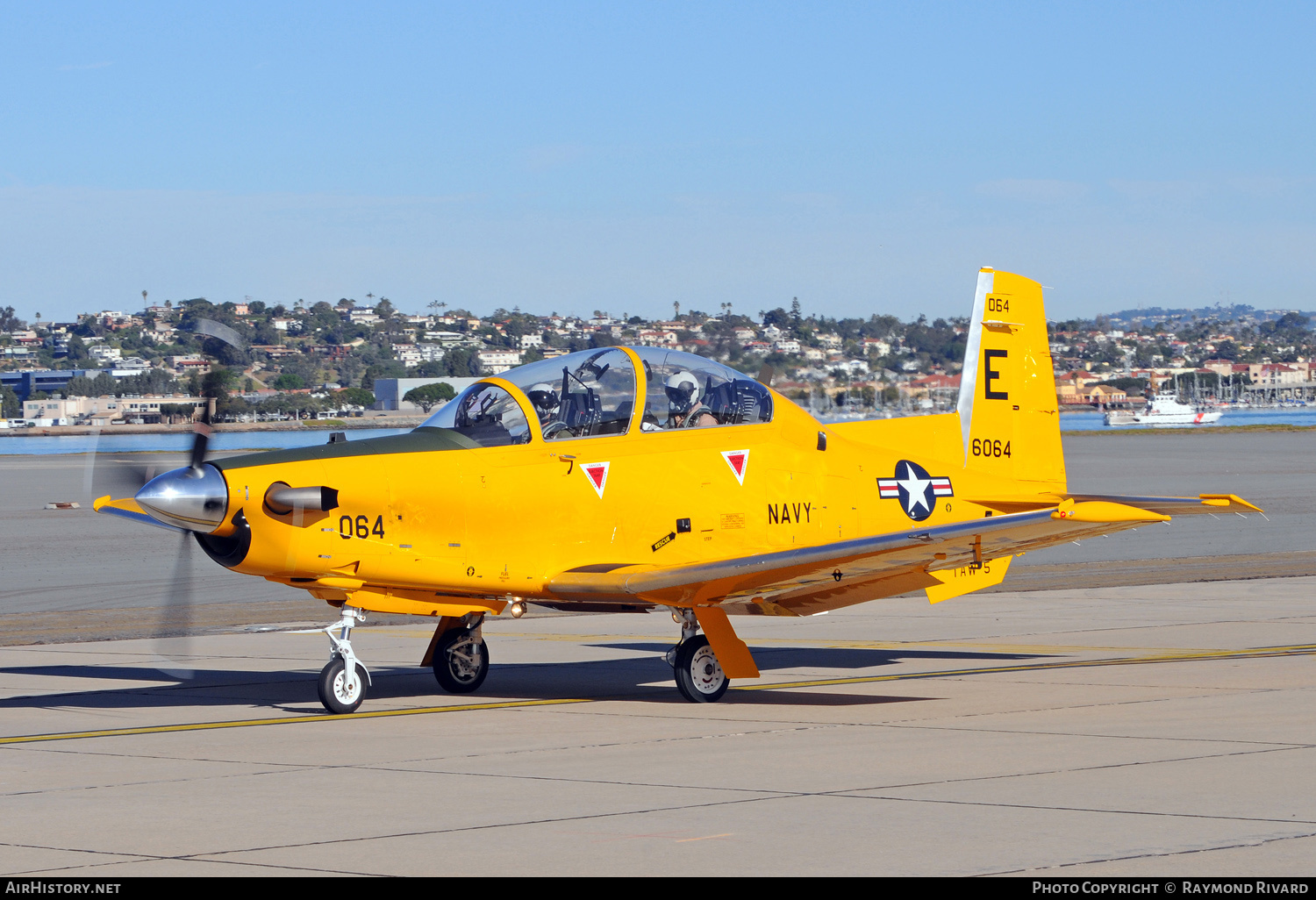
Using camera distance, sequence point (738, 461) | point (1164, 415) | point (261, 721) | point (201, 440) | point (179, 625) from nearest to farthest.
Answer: point (261, 721) → point (201, 440) → point (738, 461) → point (179, 625) → point (1164, 415)

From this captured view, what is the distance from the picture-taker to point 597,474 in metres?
11.7

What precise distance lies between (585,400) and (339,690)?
2.85 metres

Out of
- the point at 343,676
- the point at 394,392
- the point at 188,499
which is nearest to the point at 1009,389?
the point at 343,676

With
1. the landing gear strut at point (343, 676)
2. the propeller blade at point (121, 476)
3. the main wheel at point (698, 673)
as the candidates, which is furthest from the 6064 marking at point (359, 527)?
the main wheel at point (698, 673)

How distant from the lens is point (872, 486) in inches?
521

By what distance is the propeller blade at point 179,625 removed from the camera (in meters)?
12.1

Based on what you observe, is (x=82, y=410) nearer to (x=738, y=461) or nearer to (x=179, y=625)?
(x=179, y=625)

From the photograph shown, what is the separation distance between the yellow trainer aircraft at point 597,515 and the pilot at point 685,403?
2 centimetres

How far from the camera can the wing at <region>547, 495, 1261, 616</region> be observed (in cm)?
1083

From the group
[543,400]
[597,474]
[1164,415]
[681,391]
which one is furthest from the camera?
[1164,415]

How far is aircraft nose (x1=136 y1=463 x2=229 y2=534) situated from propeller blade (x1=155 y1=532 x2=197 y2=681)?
805mm

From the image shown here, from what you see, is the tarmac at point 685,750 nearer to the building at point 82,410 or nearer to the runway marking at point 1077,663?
the runway marking at point 1077,663

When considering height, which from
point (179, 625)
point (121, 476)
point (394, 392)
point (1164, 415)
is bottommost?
point (179, 625)

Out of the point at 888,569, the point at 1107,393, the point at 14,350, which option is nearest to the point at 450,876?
the point at 888,569
